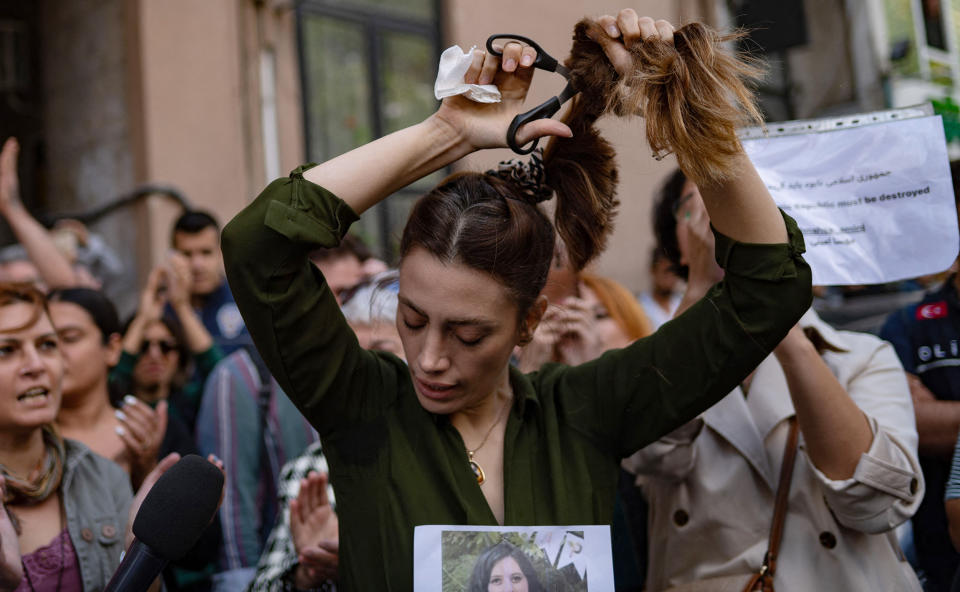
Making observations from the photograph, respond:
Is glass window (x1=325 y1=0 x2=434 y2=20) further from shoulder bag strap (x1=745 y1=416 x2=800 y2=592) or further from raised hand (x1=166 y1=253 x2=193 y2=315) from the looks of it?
shoulder bag strap (x1=745 y1=416 x2=800 y2=592)

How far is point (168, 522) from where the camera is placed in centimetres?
151

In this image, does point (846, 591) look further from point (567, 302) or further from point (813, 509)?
point (567, 302)

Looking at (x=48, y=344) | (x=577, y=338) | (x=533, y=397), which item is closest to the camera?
(x=533, y=397)

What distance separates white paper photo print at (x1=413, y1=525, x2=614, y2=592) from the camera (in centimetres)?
169

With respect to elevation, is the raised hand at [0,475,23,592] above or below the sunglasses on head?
below

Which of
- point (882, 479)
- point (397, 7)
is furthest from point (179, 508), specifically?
point (397, 7)

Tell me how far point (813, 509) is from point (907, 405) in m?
0.38

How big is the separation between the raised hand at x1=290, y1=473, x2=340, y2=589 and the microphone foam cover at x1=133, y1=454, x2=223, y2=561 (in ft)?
2.56

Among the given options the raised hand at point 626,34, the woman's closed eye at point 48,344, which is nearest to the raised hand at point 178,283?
the woman's closed eye at point 48,344

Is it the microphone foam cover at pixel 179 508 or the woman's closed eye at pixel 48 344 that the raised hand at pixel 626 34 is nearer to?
the microphone foam cover at pixel 179 508

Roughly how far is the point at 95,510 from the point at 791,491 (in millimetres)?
1840

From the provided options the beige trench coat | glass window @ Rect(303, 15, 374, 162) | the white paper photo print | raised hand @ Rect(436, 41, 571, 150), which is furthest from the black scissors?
glass window @ Rect(303, 15, 374, 162)

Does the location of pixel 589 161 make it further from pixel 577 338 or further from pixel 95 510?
pixel 95 510

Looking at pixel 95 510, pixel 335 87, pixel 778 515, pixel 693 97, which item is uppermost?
pixel 335 87
